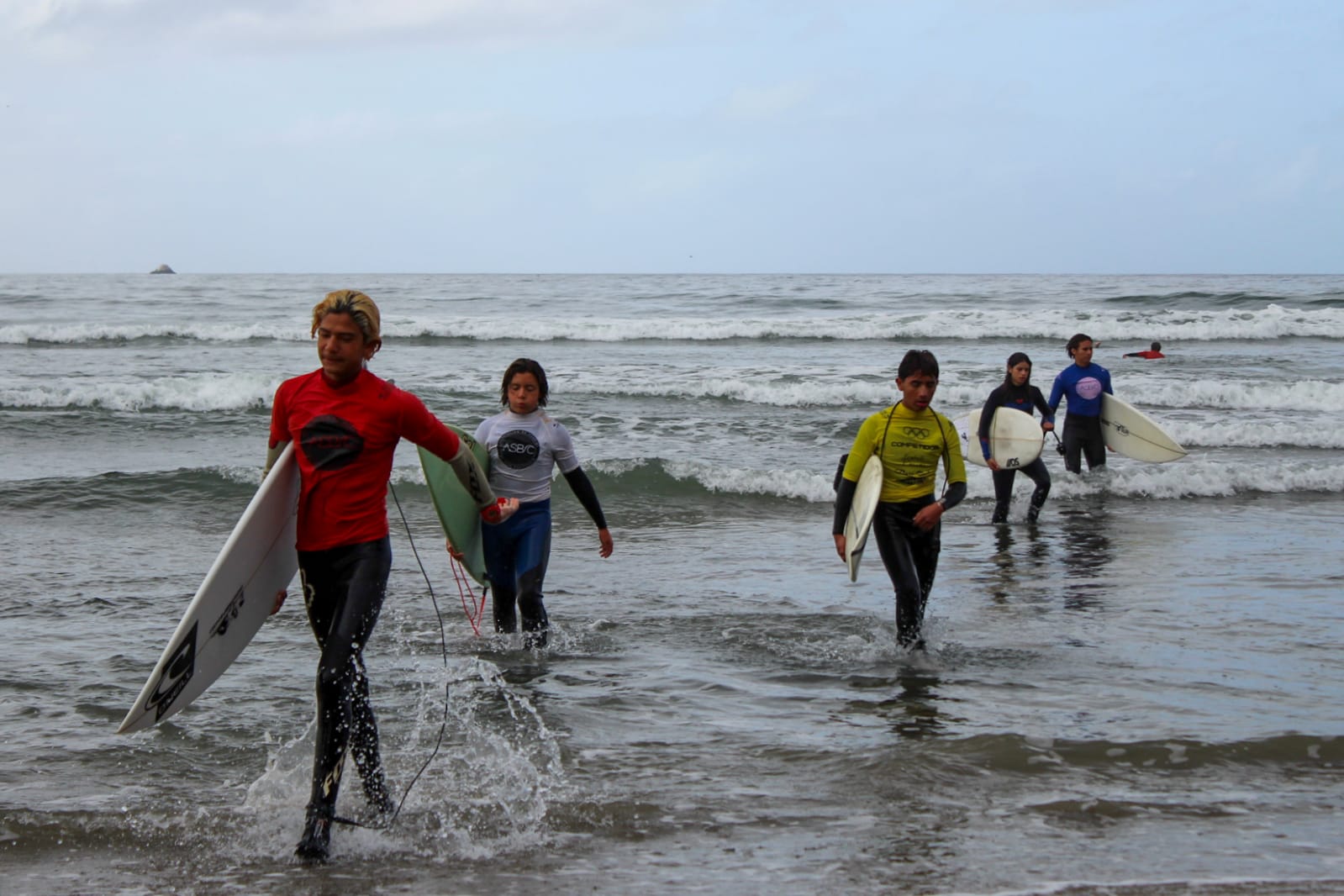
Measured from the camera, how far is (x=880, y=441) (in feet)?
21.0

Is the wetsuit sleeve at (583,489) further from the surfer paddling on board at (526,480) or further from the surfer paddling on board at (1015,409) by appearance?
the surfer paddling on board at (1015,409)

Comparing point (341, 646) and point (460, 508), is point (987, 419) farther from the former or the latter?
point (341, 646)

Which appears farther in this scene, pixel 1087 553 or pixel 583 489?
pixel 1087 553

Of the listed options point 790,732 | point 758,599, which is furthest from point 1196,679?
point 758,599

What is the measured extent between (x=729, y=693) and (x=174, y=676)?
2.84 meters

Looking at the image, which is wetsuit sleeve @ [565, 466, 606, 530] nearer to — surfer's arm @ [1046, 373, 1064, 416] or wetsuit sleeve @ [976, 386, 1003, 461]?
wetsuit sleeve @ [976, 386, 1003, 461]

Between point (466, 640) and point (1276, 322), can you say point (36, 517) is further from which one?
point (1276, 322)

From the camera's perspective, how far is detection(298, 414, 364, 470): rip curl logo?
4012mm

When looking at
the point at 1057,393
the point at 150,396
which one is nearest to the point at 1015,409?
the point at 1057,393

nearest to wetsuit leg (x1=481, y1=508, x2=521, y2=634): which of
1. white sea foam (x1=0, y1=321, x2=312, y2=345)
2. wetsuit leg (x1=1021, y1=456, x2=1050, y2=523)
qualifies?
wetsuit leg (x1=1021, y1=456, x2=1050, y2=523)

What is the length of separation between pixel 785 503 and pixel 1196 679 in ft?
22.0

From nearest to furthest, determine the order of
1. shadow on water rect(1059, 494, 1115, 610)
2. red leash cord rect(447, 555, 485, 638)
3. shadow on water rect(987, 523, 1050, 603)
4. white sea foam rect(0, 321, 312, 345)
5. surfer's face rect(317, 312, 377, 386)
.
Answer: surfer's face rect(317, 312, 377, 386) < red leash cord rect(447, 555, 485, 638) < shadow on water rect(1059, 494, 1115, 610) < shadow on water rect(987, 523, 1050, 603) < white sea foam rect(0, 321, 312, 345)

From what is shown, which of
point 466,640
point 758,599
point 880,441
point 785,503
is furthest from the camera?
point 785,503

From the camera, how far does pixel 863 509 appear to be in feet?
21.2
